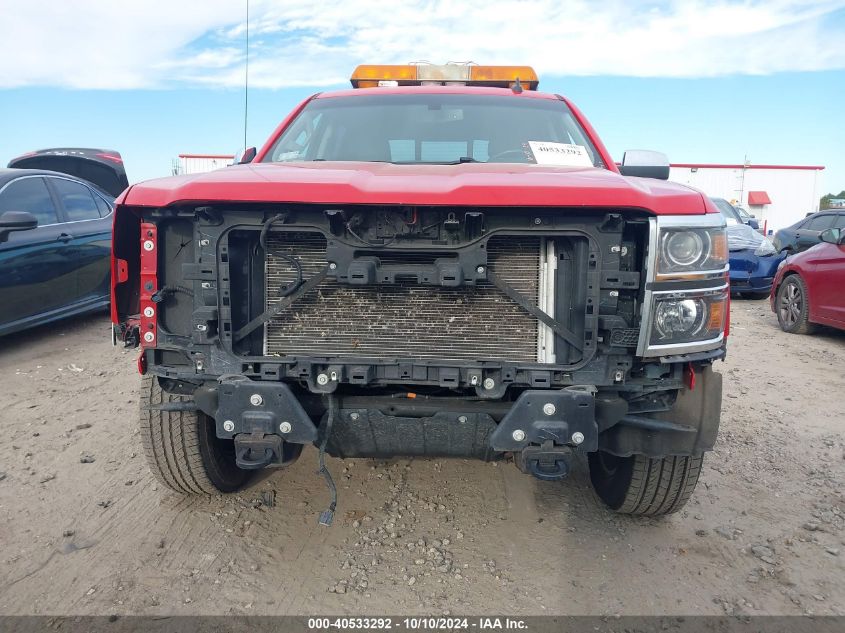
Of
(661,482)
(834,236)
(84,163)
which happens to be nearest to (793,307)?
(834,236)

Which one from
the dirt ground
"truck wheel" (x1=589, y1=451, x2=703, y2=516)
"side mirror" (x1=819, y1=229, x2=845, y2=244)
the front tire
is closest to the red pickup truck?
"truck wheel" (x1=589, y1=451, x2=703, y2=516)

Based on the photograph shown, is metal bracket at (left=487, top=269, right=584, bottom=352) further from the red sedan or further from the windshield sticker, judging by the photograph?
the red sedan

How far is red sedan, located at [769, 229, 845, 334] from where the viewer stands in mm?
6461

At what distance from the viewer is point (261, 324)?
87.0 inches

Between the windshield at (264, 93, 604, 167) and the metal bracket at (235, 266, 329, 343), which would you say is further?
the windshield at (264, 93, 604, 167)

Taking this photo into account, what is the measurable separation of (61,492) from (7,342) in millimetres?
3544

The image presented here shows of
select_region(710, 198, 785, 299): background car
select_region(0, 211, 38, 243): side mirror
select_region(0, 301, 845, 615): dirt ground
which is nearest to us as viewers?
select_region(0, 301, 845, 615): dirt ground

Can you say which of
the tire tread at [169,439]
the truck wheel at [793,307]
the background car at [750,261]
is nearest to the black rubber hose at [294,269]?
the tire tread at [169,439]

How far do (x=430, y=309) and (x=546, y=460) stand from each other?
678 millimetres

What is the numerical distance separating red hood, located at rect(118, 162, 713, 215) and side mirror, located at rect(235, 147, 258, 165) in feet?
4.30

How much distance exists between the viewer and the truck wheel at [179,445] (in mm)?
2678

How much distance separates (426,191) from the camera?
6.53 feet

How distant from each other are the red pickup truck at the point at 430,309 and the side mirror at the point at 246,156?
109 cm

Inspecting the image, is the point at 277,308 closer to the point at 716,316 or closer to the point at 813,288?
the point at 716,316
